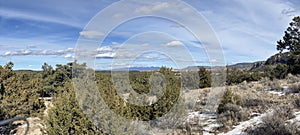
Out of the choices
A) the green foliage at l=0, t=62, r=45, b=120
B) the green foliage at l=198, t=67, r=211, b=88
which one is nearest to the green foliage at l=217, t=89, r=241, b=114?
the green foliage at l=0, t=62, r=45, b=120

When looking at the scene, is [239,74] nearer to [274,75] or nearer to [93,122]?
[274,75]

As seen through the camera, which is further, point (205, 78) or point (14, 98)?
point (205, 78)

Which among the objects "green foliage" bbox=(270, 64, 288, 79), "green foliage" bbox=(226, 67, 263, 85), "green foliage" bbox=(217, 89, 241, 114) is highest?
"green foliage" bbox=(270, 64, 288, 79)

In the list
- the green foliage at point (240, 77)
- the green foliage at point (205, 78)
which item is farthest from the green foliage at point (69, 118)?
the green foliage at point (240, 77)

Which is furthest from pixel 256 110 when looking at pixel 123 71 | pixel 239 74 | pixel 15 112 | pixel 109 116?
pixel 239 74

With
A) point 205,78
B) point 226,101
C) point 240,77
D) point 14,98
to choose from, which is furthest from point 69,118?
point 240,77

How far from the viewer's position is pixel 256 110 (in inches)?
354

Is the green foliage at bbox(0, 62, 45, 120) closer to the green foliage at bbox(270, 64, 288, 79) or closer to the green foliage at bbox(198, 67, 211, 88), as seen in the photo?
the green foliage at bbox(198, 67, 211, 88)

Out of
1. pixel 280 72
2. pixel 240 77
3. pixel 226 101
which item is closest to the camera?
pixel 226 101

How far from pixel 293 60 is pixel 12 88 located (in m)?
20.2

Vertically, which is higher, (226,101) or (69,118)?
(69,118)

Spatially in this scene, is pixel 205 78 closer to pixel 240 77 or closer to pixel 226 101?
pixel 240 77

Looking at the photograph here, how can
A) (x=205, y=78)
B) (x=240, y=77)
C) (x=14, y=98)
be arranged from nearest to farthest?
1. (x=14, y=98)
2. (x=205, y=78)
3. (x=240, y=77)

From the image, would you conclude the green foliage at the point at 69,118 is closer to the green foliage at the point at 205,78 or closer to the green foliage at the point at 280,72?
the green foliage at the point at 205,78
